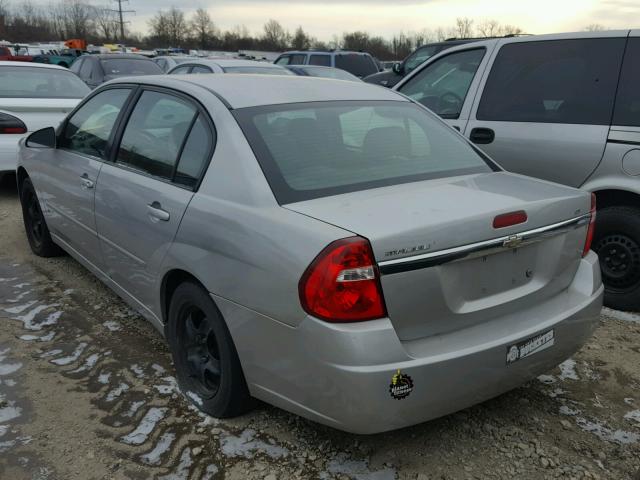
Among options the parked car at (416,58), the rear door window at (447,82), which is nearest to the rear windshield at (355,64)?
the parked car at (416,58)

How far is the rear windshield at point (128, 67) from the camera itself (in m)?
12.3

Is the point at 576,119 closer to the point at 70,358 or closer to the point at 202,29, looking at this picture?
the point at 70,358

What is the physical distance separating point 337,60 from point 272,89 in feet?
43.7

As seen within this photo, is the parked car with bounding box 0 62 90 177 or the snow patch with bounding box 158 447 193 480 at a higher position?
the parked car with bounding box 0 62 90 177

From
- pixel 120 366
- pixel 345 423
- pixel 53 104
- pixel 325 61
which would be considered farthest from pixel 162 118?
pixel 325 61

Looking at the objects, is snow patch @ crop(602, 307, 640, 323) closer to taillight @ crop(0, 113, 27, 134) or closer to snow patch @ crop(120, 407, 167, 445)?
snow patch @ crop(120, 407, 167, 445)

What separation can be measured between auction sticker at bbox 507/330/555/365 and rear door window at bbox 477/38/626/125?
7.03 ft

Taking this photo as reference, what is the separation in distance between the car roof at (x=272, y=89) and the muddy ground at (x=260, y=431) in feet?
5.13

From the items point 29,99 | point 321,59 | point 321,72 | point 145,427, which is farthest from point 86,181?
point 321,59

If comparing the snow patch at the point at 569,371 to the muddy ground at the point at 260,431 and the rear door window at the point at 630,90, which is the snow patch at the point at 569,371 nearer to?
the muddy ground at the point at 260,431

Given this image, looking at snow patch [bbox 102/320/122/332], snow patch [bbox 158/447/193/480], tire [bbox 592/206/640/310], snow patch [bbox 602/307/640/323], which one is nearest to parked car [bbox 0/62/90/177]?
snow patch [bbox 102/320/122/332]

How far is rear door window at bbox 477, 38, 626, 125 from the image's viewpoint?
4.13m

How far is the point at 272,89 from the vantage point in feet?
10.5

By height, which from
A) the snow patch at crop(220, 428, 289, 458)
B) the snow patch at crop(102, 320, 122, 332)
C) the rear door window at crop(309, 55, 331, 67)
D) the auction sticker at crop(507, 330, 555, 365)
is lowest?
the snow patch at crop(102, 320, 122, 332)
